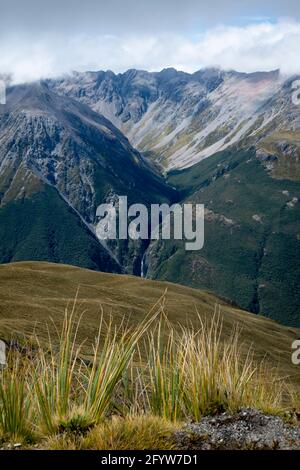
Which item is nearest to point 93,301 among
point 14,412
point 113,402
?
point 113,402

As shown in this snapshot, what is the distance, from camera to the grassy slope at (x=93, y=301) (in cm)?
6091

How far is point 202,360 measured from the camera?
954 centimetres

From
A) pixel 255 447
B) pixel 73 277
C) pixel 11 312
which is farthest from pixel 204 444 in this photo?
pixel 73 277

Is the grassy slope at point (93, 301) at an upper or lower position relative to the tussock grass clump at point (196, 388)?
lower

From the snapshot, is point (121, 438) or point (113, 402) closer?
point (121, 438)

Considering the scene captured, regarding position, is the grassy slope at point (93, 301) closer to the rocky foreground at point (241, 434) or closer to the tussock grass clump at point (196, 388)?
the tussock grass clump at point (196, 388)

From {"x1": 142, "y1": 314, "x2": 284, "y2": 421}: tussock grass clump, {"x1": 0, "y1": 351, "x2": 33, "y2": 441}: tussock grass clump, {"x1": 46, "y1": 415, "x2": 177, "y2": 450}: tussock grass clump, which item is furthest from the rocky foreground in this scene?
{"x1": 0, "y1": 351, "x2": 33, "y2": 441}: tussock grass clump

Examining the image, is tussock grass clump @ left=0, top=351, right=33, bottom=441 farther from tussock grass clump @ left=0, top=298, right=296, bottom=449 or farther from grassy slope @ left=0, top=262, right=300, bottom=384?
grassy slope @ left=0, top=262, right=300, bottom=384

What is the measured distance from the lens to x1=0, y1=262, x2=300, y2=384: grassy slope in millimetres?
60906

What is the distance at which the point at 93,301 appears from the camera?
3098 inches

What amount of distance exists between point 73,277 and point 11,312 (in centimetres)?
5454

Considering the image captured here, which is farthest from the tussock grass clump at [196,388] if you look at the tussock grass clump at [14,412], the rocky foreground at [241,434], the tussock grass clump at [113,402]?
the tussock grass clump at [14,412]

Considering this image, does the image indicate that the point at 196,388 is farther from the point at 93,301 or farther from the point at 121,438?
the point at 93,301
